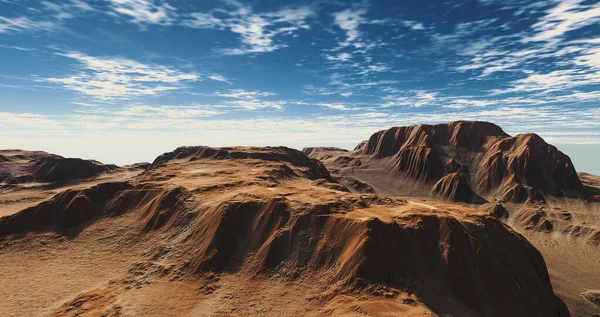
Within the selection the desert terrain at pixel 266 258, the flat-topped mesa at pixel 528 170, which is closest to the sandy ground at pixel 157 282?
the desert terrain at pixel 266 258

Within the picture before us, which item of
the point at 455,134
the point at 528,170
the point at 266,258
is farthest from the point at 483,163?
the point at 266,258

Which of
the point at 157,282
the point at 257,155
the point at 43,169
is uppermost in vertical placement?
the point at 257,155

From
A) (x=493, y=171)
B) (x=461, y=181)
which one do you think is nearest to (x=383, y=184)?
(x=461, y=181)

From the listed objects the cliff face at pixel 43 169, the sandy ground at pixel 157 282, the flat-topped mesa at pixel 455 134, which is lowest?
the sandy ground at pixel 157 282

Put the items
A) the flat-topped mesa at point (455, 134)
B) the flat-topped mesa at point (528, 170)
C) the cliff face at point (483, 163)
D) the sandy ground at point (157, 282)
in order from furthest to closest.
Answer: the flat-topped mesa at point (455, 134), the cliff face at point (483, 163), the flat-topped mesa at point (528, 170), the sandy ground at point (157, 282)

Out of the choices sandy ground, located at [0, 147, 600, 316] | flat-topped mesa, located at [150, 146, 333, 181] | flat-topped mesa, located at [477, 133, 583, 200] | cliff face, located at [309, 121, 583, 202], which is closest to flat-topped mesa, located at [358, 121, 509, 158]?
cliff face, located at [309, 121, 583, 202]

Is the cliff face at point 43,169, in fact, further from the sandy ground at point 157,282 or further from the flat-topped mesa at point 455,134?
the flat-topped mesa at point 455,134

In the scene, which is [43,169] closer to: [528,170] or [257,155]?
[257,155]

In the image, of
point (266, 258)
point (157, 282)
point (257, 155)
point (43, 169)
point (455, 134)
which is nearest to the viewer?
point (157, 282)
